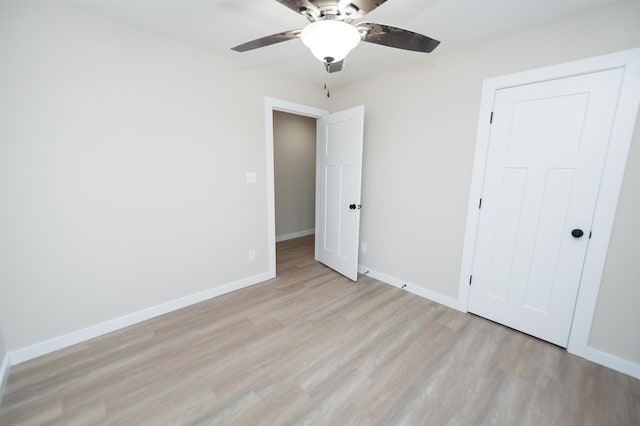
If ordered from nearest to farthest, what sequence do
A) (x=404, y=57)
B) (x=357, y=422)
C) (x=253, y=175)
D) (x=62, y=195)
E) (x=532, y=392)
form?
1. (x=357, y=422)
2. (x=532, y=392)
3. (x=62, y=195)
4. (x=404, y=57)
5. (x=253, y=175)

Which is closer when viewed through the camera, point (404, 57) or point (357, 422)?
point (357, 422)

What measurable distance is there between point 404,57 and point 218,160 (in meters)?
2.03

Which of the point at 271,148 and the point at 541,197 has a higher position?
the point at 271,148

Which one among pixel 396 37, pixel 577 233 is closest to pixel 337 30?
pixel 396 37

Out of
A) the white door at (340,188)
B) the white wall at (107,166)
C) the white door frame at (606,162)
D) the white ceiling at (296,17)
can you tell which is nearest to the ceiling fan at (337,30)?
the white ceiling at (296,17)

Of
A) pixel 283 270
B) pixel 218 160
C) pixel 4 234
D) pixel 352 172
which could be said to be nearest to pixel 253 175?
pixel 218 160

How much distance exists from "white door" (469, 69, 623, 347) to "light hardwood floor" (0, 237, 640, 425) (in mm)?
269

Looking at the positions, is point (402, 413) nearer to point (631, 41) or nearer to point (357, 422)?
point (357, 422)

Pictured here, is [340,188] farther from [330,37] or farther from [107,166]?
[107,166]

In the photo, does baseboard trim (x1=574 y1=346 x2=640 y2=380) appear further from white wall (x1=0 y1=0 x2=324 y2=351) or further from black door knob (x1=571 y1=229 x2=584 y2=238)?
white wall (x1=0 y1=0 x2=324 y2=351)

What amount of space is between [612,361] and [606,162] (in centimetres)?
136

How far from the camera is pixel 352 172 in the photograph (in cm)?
283

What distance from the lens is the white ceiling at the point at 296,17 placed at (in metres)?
1.57

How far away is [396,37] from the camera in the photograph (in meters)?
1.29
